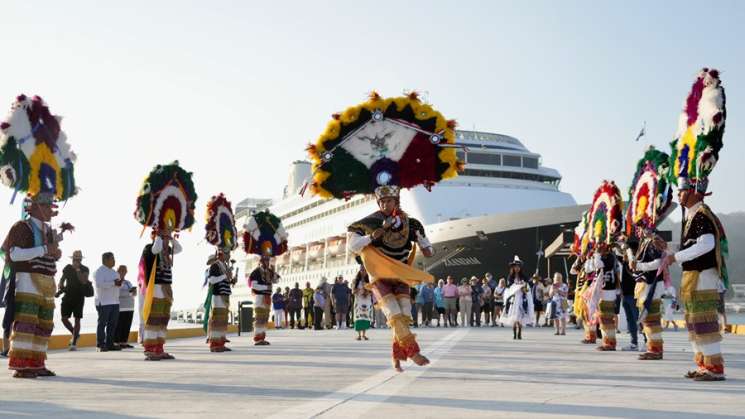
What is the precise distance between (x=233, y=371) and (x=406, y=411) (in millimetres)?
4024

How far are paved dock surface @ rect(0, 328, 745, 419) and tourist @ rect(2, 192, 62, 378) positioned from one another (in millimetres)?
408

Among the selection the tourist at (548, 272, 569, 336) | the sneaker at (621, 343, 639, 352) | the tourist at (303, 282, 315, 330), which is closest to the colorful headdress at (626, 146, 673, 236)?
the sneaker at (621, 343, 639, 352)

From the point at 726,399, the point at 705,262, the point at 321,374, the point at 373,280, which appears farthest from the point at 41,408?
the point at 705,262

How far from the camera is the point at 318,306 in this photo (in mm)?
27594

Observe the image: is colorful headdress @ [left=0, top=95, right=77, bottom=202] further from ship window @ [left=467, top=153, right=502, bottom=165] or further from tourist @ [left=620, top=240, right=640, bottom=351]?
ship window @ [left=467, top=153, right=502, bottom=165]

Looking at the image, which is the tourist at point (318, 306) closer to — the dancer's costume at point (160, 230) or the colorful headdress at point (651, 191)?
the dancer's costume at point (160, 230)

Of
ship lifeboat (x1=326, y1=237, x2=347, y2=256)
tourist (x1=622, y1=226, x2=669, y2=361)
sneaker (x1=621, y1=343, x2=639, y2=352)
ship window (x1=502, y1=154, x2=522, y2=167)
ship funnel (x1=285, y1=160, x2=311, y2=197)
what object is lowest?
sneaker (x1=621, y1=343, x2=639, y2=352)

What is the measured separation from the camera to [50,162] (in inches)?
373

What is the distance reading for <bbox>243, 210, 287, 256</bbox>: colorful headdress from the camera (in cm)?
1770

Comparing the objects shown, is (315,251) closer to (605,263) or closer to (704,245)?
(605,263)

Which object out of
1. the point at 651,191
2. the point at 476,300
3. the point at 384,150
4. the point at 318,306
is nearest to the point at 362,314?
the point at 651,191

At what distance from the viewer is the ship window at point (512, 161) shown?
2104 inches

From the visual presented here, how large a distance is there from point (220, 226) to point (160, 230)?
3615mm

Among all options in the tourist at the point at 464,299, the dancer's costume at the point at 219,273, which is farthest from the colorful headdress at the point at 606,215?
the tourist at the point at 464,299
